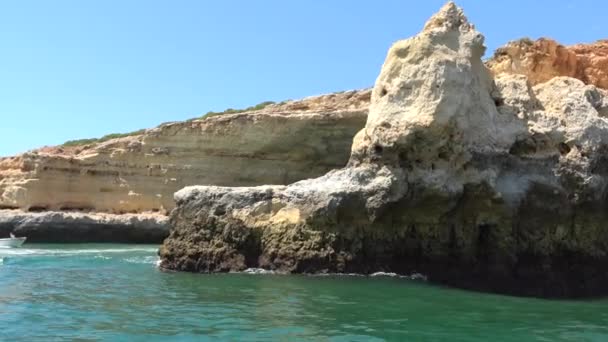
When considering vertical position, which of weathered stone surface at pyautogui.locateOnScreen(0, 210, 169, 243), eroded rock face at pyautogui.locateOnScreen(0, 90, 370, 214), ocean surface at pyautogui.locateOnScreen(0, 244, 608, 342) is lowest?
ocean surface at pyautogui.locateOnScreen(0, 244, 608, 342)

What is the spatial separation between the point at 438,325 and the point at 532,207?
540 cm

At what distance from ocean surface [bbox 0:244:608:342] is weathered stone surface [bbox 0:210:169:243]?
48.4 feet

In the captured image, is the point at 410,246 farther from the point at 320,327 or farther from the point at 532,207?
the point at 320,327

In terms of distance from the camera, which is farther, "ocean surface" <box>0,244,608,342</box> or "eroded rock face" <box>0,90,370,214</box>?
"eroded rock face" <box>0,90,370,214</box>

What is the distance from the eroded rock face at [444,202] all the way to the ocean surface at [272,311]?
885 mm

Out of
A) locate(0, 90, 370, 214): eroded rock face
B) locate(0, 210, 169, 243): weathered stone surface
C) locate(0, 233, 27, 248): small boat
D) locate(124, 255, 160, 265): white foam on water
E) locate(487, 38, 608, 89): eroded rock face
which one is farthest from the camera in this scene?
locate(0, 90, 370, 214): eroded rock face

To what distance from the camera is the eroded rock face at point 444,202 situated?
13445 mm

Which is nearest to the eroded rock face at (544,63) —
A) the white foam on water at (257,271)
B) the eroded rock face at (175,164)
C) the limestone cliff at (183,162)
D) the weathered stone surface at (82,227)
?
the white foam on water at (257,271)

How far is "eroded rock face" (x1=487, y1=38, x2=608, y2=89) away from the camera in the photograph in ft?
61.3

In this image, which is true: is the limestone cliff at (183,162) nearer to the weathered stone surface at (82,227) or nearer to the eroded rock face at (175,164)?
the eroded rock face at (175,164)

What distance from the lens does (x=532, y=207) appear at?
13.4m

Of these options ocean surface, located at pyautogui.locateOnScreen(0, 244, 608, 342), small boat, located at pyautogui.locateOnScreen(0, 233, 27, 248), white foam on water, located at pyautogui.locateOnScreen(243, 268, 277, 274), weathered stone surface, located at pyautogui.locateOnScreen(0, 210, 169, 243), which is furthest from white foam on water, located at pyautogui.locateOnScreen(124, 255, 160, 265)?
weathered stone surface, located at pyautogui.locateOnScreen(0, 210, 169, 243)

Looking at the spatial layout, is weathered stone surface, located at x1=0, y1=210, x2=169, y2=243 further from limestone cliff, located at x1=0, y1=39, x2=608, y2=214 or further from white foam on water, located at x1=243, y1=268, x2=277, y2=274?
white foam on water, located at x1=243, y1=268, x2=277, y2=274

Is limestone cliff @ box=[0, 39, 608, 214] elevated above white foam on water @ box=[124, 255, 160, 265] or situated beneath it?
elevated above
